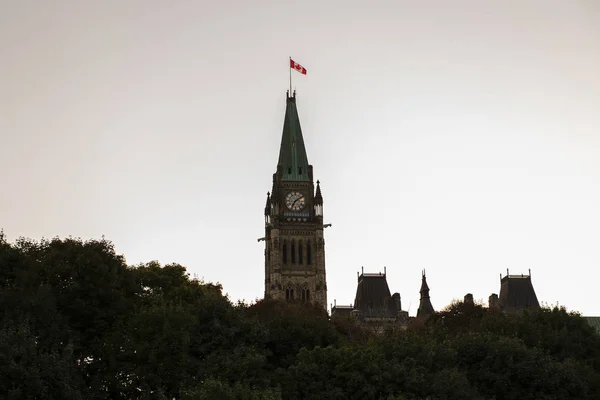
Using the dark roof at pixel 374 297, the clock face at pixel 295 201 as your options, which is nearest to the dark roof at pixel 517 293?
the dark roof at pixel 374 297

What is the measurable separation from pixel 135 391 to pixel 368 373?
47.8 feet

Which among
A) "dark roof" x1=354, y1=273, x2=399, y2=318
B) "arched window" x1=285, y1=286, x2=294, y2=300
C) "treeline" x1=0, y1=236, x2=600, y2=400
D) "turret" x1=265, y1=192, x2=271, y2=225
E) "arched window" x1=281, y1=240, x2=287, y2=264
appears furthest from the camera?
"turret" x1=265, y1=192, x2=271, y2=225

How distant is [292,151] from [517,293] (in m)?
41.1

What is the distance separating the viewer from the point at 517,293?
531 feet

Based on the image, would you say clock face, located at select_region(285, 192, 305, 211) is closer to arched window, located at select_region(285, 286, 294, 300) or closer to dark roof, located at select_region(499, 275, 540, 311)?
arched window, located at select_region(285, 286, 294, 300)

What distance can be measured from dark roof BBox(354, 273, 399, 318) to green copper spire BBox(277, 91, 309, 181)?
18.6m

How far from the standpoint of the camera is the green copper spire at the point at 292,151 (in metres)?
170

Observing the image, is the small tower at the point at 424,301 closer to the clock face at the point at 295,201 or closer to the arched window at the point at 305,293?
the arched window at the point at 305,293

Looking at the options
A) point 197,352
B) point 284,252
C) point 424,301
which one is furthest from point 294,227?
point 197,352

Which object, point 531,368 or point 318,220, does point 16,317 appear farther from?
point 318,220

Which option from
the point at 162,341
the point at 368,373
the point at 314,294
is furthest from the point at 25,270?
the point at 314,294

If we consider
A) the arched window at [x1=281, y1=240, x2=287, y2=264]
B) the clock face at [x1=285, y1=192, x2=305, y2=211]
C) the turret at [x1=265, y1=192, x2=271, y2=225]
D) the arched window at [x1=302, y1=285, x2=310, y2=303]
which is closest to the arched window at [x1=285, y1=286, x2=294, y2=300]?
the arched window at [x1=302, y1=285, x2=310, y2=303]

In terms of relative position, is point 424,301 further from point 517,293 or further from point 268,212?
point 268,212

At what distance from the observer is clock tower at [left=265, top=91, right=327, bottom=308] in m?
160
